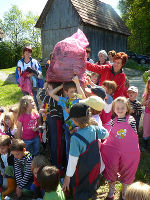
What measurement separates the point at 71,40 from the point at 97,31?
12678mm

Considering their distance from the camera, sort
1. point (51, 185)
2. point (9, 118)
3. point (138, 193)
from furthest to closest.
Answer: point (9, 118), point (51, 185), point (138, 193)

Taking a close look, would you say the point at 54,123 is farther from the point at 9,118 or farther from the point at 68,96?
the point at 9,118

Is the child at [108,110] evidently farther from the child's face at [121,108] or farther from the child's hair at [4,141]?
the child's hair at [4,141]

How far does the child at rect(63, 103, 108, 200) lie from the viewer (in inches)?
76.5

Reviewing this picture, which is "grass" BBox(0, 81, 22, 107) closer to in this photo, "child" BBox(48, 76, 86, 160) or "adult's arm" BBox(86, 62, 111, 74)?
"adult's arm" BBox(86, 62, 111, 74)

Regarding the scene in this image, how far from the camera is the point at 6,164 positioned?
289 cm

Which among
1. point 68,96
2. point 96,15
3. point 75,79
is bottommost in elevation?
point 68,96

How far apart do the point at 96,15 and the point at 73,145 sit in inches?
575

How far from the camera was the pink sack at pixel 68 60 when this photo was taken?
2.45 m

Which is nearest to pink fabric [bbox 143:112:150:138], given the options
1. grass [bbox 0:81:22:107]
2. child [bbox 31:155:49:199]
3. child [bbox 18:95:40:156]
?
child [bbox 18:95:40:156]

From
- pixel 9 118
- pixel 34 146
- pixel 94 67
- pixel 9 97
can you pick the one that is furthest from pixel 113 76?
pixel 9 97

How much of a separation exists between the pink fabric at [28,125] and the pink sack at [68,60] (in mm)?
988

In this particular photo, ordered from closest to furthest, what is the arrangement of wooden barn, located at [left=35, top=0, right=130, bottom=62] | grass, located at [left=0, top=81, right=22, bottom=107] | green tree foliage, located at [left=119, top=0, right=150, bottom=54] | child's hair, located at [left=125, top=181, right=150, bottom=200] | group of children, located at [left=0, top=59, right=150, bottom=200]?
1. child's hair, located at [left=125, top=181, right=150, bottom=200]
2. group of children, located at [left=0, top=59, right=150, bottom=200]
3. grass, located at [left=0, top=81, right=22, bottom=107]
4. wooden barn, located at [left=35, top=0, right=130, bottom=62]
5. green tree foliage, located at [left=119, top=0, right=150, bottom=54]

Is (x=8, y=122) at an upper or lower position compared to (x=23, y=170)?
upper
